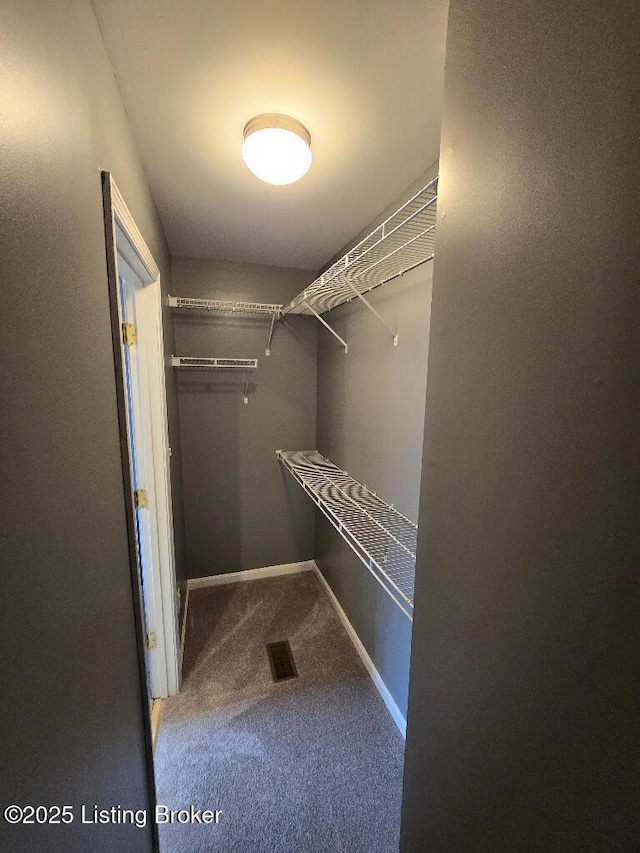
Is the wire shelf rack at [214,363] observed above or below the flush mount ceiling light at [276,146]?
below

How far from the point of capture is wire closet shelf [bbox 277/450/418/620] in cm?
126

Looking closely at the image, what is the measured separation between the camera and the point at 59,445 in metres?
0.58

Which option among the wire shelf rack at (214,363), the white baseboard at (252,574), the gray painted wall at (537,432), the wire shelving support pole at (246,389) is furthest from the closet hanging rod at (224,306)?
the white baseboard at (252,574)

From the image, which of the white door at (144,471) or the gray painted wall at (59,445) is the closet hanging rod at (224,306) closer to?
the white door at (144,471)

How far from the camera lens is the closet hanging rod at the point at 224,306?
6.84ft

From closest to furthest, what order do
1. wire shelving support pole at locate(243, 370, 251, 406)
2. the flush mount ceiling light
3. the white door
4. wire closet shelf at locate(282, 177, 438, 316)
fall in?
the flush mount ceiling light, wire closet shelf at locate(282, 177, 438, 316), the white door, wire shelving support pole at locate(243, 370, 251, 406)

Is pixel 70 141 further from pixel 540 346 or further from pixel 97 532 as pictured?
pixel 540 346

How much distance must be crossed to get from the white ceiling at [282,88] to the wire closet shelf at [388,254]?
171mm

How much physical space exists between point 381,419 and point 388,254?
29.6 inches

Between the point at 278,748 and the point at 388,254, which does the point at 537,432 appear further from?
the point at 278,748

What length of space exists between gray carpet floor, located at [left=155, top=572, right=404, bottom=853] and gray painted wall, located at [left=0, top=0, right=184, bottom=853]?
57cm

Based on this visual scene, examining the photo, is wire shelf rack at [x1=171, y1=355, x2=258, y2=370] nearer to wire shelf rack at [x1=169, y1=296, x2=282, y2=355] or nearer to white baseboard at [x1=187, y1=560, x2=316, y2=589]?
wire shelf rack at [x1=169, y1=296, x2=282, y2=355]

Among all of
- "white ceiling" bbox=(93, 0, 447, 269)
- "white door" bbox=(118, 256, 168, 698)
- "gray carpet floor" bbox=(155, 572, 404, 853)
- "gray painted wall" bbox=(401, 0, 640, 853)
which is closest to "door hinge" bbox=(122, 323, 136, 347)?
"white door" bbox=(118, 256, 168, 698)

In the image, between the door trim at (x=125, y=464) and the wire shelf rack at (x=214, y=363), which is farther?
the wire shelf rack at (x=214, y=363)
